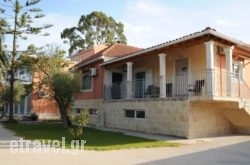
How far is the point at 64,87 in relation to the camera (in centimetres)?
1858

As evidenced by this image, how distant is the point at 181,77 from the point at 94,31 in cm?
3457

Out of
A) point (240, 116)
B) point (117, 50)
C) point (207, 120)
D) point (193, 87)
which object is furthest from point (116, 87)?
point (240, 116)

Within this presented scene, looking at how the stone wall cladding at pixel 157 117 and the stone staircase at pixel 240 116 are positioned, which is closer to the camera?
the stone wall cladding at pixel 157 117

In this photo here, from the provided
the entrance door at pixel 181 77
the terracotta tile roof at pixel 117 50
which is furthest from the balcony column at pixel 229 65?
the terracotta tile roof at pixel 117 50

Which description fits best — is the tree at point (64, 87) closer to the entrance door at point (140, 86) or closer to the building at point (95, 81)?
the building at point (95, 81)

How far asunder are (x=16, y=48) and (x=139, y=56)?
48.8 ft

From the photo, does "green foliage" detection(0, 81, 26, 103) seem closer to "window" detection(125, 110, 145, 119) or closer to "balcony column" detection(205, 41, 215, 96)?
"window" detection(125, 110, 145, 119)

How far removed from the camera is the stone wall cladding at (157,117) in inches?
605

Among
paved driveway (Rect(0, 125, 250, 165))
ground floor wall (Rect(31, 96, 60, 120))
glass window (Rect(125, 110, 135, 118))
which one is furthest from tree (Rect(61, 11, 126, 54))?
paved driveway (Rect(0, 125, 250, 165))

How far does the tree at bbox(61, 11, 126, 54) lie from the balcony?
28984 millimetres

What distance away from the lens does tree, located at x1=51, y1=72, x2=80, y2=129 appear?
18.5 metres

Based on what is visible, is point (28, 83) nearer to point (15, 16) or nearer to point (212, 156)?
point (15, 16)

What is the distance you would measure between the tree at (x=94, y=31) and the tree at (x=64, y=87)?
30.2 metres

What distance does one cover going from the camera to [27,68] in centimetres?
2858
